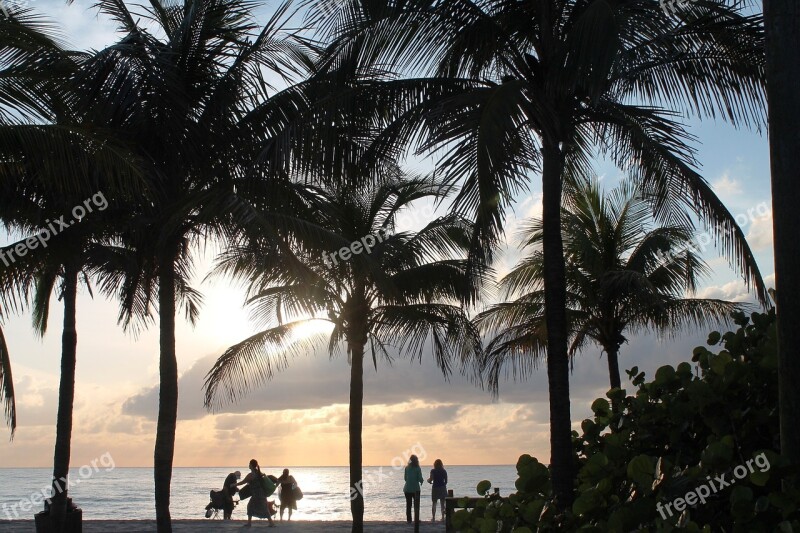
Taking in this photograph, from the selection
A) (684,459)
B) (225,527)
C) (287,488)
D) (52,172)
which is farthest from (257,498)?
(684,459)

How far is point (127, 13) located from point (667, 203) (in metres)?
8.23

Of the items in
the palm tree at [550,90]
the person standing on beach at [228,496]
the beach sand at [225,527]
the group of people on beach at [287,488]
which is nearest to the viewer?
the palm tree at [550,90]

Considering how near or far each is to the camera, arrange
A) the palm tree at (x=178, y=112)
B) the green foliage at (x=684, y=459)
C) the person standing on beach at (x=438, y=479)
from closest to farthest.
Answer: the green foliage at (x=684, y=459) → the palm tree at (x=178, y=112) → the person standing on beach at (x=438, y=479)

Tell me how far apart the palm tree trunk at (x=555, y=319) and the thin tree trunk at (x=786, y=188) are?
4145 millimetres

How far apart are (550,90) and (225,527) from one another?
48.2 feet

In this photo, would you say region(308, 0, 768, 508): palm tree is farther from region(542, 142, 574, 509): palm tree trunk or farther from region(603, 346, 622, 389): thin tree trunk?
region(603, 346, 622, 389): thin tree trunk

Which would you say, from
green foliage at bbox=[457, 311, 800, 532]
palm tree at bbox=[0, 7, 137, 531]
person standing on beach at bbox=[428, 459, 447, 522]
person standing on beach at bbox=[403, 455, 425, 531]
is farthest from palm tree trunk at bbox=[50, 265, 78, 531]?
green foliage at bbox=[457, 311, 800, 532]

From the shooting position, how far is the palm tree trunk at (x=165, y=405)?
37.2ft

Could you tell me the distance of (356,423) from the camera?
16.5m

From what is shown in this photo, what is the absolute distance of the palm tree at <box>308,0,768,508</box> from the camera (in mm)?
6957

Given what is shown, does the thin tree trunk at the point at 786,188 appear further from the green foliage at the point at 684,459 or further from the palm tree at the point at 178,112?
the palm tree at the point at 178,112

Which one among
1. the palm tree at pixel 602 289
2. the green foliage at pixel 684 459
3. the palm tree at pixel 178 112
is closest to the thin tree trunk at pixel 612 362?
the palm tree at pixel 602 289

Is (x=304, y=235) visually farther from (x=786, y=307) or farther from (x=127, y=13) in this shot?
(x=786, y=307)

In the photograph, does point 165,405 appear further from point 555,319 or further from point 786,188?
point 786,188
